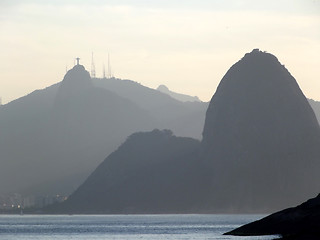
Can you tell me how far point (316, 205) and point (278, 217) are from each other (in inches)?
375

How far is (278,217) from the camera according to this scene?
19462cm

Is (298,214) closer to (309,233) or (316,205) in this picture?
(316,205)

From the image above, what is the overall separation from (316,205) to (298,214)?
10.7 ft

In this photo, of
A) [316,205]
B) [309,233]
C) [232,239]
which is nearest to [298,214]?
[316,205]

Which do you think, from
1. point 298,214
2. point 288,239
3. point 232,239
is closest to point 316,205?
point 298,214

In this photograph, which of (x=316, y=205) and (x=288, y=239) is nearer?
(x=288, y=239)

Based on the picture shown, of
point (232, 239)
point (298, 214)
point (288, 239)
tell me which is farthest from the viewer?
point (232, 239)

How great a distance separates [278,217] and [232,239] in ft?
31.7

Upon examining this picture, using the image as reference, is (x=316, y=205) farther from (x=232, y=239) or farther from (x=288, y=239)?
(x=288, y=239)

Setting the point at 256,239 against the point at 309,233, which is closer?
the point at 309,233

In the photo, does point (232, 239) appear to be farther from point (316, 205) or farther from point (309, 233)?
point (309, 233)

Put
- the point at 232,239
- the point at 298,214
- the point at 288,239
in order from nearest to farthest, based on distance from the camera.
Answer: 1. the point at 288,239
2. the point at 298,214
3. the point at 232,239

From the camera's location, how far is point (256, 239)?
18775 cm

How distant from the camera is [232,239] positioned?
654 feet
